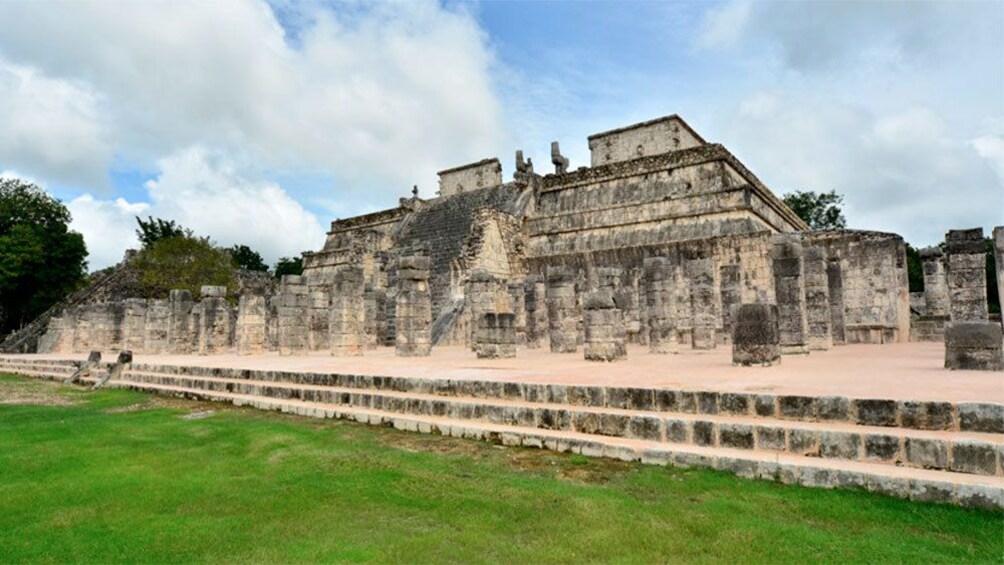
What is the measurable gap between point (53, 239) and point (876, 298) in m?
36.4

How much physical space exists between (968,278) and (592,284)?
10.9 metres

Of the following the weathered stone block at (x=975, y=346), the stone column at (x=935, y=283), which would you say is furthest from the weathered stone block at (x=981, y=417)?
the stone column at (x=935, y=283)

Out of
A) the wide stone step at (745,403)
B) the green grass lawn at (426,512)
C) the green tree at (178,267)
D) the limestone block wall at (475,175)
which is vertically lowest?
the green grass lawn at (426,512)

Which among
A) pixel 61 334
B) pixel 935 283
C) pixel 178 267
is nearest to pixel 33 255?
pixel 178 267

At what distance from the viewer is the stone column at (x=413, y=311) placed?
13156 mm

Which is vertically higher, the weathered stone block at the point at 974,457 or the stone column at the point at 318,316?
the stone column at the point at 318,316

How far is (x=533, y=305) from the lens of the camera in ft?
51.9

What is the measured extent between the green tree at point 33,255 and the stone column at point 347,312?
849 inches

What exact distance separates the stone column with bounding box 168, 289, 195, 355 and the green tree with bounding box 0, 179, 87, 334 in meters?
14.3

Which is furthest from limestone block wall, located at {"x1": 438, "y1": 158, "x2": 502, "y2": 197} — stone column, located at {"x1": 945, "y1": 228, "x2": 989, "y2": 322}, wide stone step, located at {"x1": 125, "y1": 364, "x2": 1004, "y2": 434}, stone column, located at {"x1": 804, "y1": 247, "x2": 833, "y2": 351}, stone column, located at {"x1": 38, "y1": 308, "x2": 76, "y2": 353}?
wide stone step, located at {"x1": 125, "y1": 364, "x2": 1004, "y2": 434}

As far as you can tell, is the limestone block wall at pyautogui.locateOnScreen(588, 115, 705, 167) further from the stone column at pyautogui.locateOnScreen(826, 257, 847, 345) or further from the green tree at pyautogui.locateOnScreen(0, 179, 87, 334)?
the green tree at pyautogui.locateOnScreen(0, 179, 87, 334)

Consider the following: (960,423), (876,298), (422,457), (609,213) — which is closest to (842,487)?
(960,423)

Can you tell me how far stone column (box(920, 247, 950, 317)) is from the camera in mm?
16484

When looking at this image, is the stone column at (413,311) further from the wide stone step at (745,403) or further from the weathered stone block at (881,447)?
the weathered stone block at (881,447)
